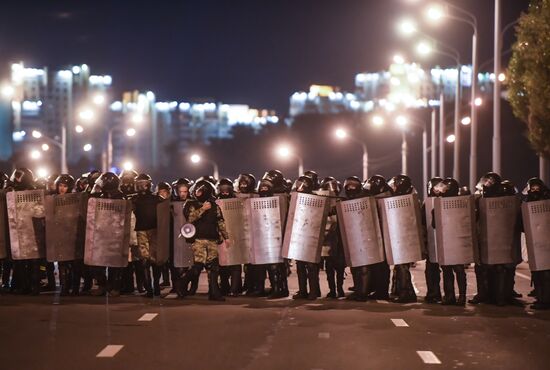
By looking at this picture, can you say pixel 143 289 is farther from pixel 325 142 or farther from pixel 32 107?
pixel 32 107

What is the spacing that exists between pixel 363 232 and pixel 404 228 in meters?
0.64

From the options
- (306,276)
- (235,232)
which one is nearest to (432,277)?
(306,276)

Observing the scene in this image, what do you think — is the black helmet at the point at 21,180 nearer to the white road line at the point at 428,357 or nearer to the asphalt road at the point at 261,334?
the asphalt road at the point at 261,334

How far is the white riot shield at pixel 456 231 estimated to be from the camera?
17.0 m

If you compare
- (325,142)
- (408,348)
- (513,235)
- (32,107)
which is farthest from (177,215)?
(32,107)

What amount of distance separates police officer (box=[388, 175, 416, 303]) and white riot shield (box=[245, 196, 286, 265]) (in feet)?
6.04

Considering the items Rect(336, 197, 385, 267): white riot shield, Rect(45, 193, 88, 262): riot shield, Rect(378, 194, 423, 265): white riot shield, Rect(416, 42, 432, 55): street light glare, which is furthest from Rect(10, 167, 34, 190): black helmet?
Rect(416, 42, 432, 55): street light glare

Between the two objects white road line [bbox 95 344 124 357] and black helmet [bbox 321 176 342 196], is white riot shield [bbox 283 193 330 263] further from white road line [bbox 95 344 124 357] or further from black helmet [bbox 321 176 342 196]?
white road line [bbox 95 344 124 357]

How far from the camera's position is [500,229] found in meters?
17.1

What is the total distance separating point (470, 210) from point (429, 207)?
77cm

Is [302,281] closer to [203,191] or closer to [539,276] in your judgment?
[203,191]

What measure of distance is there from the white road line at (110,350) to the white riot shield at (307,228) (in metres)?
5.94

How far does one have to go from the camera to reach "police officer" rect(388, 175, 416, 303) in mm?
17375

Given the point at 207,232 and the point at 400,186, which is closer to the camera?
the point at 207,232
